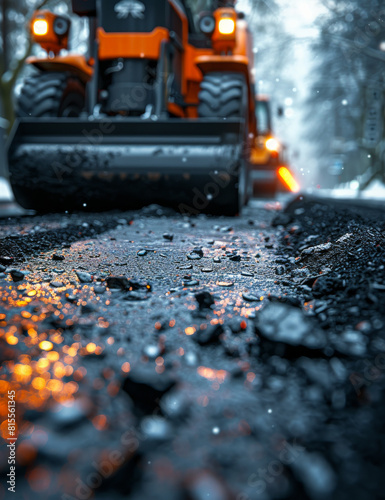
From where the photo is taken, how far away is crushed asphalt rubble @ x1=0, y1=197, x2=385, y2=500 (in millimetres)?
1167

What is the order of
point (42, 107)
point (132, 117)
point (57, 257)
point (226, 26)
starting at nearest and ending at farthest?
point (57, 257), point (132, 117), point (42, 107), point (226, 26)

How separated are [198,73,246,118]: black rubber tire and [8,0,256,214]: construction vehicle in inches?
0.5

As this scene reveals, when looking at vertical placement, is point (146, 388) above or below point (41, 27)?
below

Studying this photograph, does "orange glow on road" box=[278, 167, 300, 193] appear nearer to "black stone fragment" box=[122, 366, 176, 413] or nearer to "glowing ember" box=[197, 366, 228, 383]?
"glowing ember" box=[197, 366, 228, 383]

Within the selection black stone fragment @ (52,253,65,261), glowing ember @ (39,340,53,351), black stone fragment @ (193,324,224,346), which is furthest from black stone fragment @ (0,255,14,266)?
black stone fragment @ (193,324,224,346)

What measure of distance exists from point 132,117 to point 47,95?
3.99 feet

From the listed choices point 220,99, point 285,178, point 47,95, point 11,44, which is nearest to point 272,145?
point 285,178

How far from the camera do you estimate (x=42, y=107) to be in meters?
6.06

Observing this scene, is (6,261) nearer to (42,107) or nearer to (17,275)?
(17,275)

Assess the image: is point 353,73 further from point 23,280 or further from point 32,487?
point 32,487

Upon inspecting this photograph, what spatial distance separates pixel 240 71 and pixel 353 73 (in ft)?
36.2

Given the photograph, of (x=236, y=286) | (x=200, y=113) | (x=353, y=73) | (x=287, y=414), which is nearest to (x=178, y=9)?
(x=200, y=113)

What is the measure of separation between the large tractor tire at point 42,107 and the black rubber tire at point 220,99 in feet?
6.01

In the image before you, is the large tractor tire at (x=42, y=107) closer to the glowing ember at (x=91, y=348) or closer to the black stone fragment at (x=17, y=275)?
the black stone fragment at (x=17, y=275)
